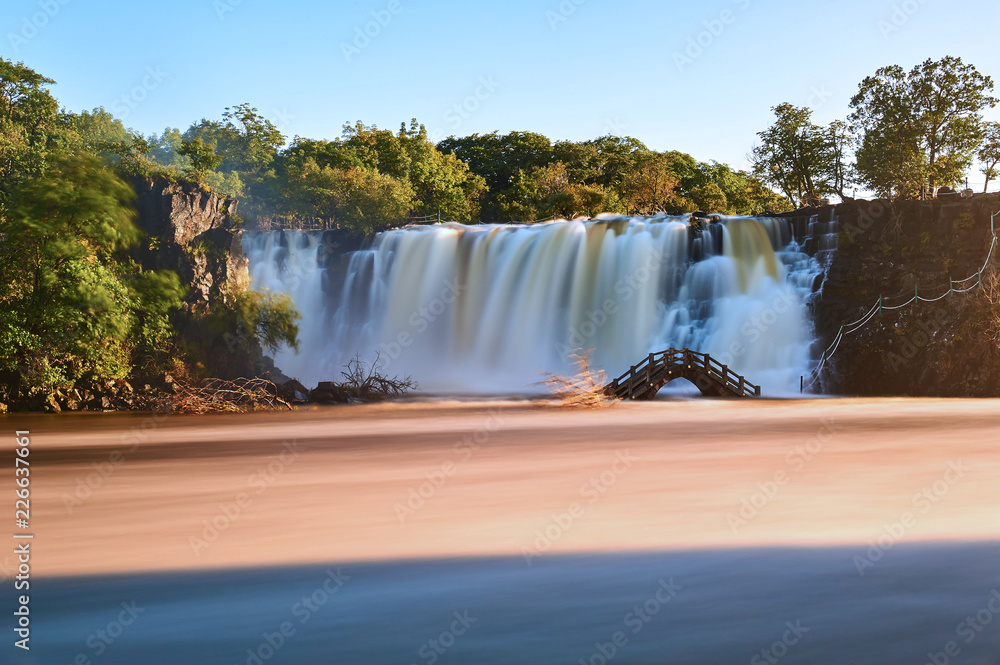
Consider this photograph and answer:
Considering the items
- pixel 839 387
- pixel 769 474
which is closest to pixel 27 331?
pixel 769 474

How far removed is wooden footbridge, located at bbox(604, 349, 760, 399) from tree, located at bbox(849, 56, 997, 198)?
2488 cm

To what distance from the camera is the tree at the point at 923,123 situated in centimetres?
4791

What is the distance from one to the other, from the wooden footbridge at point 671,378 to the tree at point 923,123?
24.9m

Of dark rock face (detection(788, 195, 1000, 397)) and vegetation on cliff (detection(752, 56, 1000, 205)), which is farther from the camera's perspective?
vegetation on cliff (detection(752, 56, 1000, 205))

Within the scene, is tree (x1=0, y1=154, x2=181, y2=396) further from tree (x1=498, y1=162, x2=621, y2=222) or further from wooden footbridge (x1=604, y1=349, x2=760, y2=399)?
tree (x1=498, y1=162, x2=621, y2=222)

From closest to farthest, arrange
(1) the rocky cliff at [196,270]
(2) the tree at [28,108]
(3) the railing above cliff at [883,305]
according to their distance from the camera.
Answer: (1) the rocky cliff at [196,270], (3) the railing above cliff at [883,305], (2) the tree at [28,108]

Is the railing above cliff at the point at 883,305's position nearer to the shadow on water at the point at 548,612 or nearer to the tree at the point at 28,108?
the shadow on water at the point at 548,612

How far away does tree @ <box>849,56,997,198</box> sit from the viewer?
47.9m

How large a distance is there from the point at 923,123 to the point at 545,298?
27192 millimetres

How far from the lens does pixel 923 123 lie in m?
48.6

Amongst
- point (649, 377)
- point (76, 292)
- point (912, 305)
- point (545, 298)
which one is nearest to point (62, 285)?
point (76, 292)

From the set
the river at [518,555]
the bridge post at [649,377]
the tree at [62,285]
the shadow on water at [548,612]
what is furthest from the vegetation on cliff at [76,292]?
the shadow on water at [548,612]

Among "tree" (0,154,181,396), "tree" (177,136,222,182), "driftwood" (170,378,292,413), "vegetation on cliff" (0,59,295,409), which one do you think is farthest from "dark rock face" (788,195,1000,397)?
"tree" (177,136,222,182)

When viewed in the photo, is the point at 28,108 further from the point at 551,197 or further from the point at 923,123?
the point at 923,123
